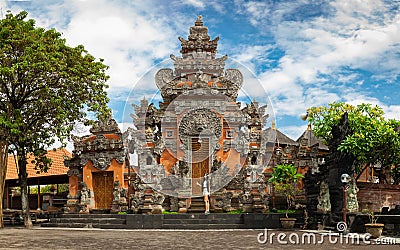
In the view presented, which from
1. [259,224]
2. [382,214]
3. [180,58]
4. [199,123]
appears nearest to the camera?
[382,214]

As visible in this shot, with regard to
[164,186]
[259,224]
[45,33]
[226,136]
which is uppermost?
[45,33]

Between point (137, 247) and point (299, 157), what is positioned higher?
point (299, 157)

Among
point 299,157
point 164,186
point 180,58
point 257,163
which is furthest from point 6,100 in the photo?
point 299,157

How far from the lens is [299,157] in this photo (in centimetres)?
2673

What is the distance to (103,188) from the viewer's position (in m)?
24.6

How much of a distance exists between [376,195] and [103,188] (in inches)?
533

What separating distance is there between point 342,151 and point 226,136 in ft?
28.5

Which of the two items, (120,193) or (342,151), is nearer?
(342,151)

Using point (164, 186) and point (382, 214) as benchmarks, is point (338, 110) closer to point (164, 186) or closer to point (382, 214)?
point (164, 186)

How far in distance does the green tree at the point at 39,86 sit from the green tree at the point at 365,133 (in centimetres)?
1082

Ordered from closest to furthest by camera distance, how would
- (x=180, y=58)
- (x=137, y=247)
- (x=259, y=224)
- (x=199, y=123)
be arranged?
(x=137, y=247)
(x=259, y=224)
(x=199, y=123)
(x=180, y=58)

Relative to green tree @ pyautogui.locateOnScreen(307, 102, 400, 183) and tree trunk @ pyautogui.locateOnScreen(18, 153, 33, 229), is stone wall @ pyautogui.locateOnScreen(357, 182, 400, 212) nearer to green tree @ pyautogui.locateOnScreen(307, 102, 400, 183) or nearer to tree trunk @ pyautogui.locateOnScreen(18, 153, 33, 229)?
green tree @ pyautogui.locateOnScreen(307, 102, 400, 183)

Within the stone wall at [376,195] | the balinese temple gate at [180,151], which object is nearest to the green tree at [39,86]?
the balinese temple gate at [180,151]

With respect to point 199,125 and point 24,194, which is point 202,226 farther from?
point 24,194
